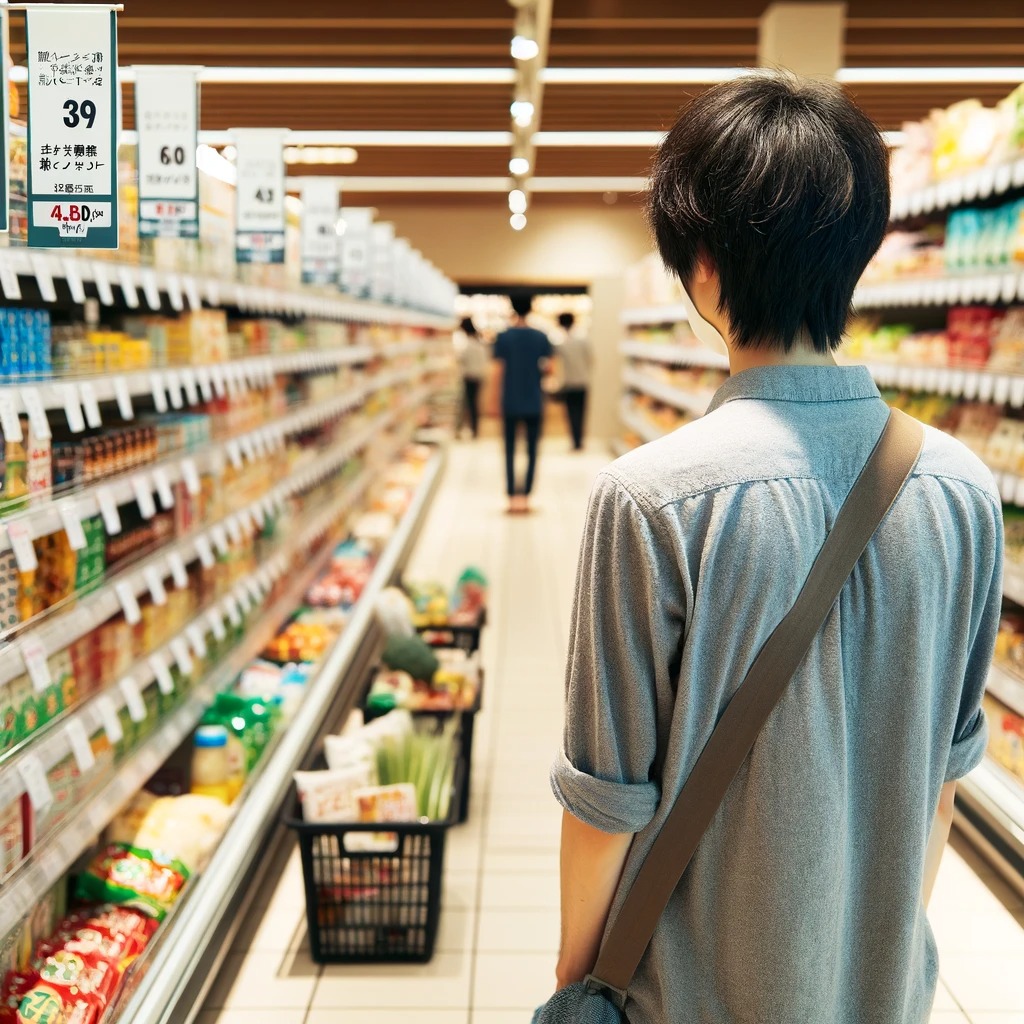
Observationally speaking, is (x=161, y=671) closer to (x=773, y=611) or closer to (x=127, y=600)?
(x=127, y=600)

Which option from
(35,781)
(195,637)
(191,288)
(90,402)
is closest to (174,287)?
(191,288)

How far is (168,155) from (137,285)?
0.34 metres

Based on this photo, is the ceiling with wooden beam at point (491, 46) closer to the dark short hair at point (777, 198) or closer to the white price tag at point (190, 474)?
the white price tag at point (190, 474)

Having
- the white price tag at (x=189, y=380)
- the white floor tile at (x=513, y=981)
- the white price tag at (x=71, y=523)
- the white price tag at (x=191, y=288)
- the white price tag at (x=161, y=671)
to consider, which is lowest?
the white floor tile at (x=513, y=981)

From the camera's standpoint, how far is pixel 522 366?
10781 mm

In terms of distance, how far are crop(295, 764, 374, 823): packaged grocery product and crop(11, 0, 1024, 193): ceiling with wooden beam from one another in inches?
115

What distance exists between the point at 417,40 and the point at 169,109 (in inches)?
171

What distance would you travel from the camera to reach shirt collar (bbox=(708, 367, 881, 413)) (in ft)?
4.26

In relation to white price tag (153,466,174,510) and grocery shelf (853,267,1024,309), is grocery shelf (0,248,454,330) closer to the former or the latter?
white price tag (153,466,174,510)

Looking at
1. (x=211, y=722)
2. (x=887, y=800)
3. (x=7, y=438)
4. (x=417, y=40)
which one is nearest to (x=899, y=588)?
(x=887, y=800)

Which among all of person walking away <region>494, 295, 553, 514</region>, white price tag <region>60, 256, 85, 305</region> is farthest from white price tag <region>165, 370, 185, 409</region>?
person walking away <region>494, 295, 553, 514</region>

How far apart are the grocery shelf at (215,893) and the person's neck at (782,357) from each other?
183 centimetres

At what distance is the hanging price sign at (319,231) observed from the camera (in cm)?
524

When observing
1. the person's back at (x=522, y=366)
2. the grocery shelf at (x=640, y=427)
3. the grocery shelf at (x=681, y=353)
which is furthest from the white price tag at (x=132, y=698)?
the grocery shelf at (x=640, y=427)
